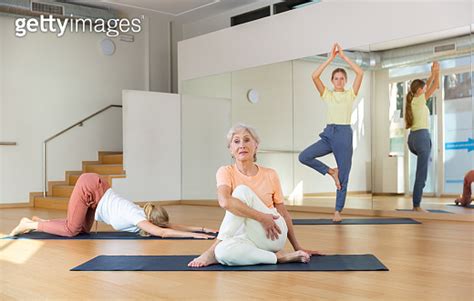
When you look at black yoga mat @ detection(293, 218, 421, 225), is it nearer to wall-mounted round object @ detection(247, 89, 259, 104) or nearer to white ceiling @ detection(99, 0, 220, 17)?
wall-mounted round object @ detection(247, 89, 259, 104)

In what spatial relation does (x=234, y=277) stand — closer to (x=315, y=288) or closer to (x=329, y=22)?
(x=315, y=288)

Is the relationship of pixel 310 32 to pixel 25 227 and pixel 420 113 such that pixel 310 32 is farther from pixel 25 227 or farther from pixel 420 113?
pixel 25 227

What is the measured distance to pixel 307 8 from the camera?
23.5ft

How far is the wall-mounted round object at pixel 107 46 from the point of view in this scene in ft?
31.5

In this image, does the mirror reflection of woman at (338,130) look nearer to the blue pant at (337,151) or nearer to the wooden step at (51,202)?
the blue pant at (337,151)

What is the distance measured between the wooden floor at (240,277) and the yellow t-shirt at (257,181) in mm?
436

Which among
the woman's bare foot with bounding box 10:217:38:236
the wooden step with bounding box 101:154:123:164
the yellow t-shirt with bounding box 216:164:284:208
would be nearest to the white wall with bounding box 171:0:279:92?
the wooden step with bounding box 101:154:123:164

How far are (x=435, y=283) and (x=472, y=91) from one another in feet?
11.5

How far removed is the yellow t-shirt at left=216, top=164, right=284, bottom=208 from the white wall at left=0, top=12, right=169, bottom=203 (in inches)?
254

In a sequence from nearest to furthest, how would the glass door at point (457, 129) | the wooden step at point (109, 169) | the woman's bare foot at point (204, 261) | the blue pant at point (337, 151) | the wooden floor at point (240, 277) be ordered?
the wooden floor at point (240, 277)
the woman's bare foot at point (204, 261)
the glass door at point (457, 129)
the blue pant at point (337, 151)
the wooden step at point (109, 169)

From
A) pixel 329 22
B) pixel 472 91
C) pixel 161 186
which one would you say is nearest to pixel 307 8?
pixel 329 22

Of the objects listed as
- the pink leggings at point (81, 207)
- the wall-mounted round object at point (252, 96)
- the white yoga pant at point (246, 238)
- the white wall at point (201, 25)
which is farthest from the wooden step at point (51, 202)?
the white yoga pant at point (246, 238)

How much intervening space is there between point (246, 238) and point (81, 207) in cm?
180

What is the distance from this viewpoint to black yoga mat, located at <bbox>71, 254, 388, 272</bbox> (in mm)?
2939
